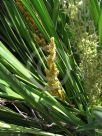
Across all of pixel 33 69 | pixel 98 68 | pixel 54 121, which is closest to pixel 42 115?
pixel 54 121

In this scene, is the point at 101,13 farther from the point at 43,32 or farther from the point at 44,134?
the point at 44,134

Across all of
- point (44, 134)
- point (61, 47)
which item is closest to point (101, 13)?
point (61, 47)

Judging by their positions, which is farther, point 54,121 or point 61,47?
point 61,47

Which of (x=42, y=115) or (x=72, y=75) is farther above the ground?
(x=72, y=75)

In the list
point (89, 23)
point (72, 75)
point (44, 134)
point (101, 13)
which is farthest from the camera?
point (72, 75)

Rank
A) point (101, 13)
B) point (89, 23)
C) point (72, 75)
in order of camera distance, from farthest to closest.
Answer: point (72, 75) → point (101, 13) → point (89, 23)

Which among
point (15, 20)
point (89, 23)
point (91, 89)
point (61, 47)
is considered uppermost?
point (15, 20)
